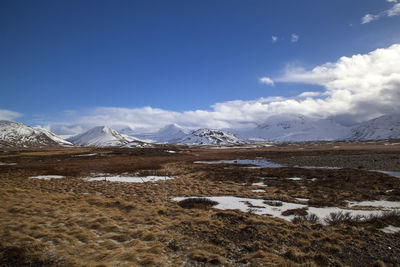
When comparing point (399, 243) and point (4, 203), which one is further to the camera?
point (4, 203)

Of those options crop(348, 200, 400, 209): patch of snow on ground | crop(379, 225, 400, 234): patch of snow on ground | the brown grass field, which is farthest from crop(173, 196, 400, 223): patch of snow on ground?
crop(379, 225, 400, 234): patch of snow on ground

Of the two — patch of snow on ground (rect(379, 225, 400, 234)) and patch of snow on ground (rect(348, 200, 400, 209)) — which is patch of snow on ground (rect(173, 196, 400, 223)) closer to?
patch of snow on ground (rect(348, 200, 400, 209))

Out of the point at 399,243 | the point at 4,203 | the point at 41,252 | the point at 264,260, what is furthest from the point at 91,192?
the point at 399,243

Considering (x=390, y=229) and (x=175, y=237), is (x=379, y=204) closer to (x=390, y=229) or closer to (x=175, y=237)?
(x=390, y=229)

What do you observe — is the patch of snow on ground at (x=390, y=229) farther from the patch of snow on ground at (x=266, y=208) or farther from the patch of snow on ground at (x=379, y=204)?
the patch of snow on ground at (x=379, y=204)

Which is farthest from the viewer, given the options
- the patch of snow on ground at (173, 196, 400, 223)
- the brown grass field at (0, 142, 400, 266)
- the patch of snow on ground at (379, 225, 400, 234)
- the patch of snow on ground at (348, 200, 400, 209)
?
the patch of snow on ground at (348, 200, 400, 209)

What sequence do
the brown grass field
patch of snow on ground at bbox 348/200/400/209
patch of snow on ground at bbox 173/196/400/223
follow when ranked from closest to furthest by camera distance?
the brown grass field, patch of snow on ground at bbox 173/196/400/223, patch of snow on ground at bbox 348/200/400/209

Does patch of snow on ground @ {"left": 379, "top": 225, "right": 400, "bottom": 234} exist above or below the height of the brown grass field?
below

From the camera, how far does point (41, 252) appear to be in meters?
7.32

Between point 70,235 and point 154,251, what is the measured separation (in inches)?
162

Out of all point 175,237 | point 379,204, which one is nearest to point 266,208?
point 175,237

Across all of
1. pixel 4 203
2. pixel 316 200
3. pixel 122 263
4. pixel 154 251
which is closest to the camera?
pixel 122 263

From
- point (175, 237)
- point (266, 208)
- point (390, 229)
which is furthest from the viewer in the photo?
point (266, 208)

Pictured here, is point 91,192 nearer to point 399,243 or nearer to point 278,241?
point 278,241
